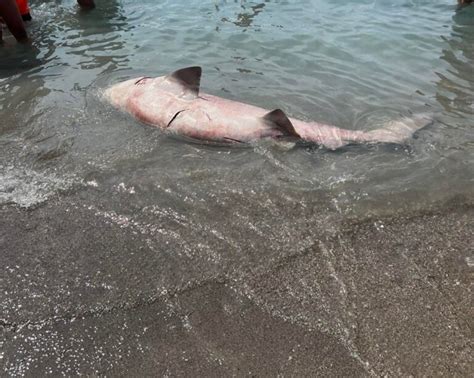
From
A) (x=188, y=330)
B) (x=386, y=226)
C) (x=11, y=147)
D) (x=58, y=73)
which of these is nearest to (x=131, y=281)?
(x=188, y=330)

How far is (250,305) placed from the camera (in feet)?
8.86

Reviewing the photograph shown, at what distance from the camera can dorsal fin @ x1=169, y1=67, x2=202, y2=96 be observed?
4984 millimetres

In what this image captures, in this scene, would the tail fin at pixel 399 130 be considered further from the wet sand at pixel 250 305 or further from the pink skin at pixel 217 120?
the wet sand at pixel 250 305

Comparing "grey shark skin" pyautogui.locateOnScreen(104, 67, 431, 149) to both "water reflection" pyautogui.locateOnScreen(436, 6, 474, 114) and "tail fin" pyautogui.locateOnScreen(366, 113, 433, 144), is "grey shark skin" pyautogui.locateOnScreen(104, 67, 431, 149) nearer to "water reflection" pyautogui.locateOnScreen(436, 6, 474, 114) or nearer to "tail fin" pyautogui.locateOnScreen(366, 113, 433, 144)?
"tail fin" pyautogui.locateOnScreen(366, 113, 433, 144)

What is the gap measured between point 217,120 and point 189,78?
2.68 feet

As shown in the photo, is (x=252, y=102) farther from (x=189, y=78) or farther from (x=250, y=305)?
(x=250, y=305)

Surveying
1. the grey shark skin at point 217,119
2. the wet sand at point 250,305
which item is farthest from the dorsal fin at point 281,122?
the wet sand at point 250,305

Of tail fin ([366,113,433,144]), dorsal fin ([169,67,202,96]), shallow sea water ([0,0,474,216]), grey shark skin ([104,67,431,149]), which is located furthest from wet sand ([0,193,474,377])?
dorsal fin ([169,67,202,96])

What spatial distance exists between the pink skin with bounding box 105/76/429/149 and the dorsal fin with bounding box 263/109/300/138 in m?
0.04

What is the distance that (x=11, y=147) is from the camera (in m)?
4.47

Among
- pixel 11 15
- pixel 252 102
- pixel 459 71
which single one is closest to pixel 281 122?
pixel 252 102

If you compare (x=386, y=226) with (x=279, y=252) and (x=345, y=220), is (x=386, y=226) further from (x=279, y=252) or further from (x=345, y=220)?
(x=279, y=252)

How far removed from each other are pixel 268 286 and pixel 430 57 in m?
5.30

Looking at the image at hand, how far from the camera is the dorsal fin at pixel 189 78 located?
4984 mm
